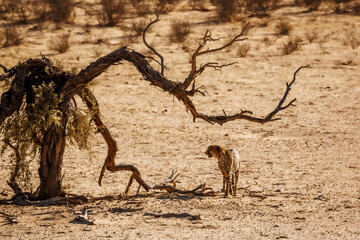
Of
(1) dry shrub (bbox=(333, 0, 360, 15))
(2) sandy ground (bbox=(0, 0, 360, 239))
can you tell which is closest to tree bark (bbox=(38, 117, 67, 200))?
(2) sandy ground (bbox=(0, 0, 360, 239))

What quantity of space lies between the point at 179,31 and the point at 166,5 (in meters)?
3.82

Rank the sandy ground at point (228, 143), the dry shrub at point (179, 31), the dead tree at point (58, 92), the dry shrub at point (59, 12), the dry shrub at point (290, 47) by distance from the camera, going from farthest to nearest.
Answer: the dry shrub at point (59, 12) < the dry shrub at point (179, 31) < the dry shrub at point (290, 47) < the dead tree at point (58, 92) < the sandy ground at point (228, 143)

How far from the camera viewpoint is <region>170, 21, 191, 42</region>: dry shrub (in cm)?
2008

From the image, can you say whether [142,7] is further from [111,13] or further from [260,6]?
[260,6]

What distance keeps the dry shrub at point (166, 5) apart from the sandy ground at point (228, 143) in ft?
Answer: 1.20

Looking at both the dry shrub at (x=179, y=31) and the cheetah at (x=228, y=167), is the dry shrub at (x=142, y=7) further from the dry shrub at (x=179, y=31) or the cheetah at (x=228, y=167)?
the cheetah at (x=228, y=167)

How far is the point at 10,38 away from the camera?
60.5ft

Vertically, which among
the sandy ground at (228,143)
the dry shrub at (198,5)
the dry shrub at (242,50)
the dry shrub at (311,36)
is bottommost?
the sandy ground at (228,143)

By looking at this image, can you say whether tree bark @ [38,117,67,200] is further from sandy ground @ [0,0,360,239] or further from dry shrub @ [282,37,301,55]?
dry shrub @ [282,37,301,55]

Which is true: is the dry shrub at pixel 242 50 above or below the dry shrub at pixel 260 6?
below

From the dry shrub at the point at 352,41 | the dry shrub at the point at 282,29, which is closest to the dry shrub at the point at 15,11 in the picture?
the dry shrub at the point at 282,29

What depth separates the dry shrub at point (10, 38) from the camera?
60.3 feet

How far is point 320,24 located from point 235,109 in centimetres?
929

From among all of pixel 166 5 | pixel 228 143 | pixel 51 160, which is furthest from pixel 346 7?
pixel 51 160
